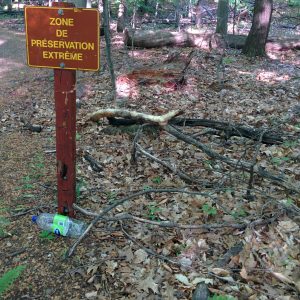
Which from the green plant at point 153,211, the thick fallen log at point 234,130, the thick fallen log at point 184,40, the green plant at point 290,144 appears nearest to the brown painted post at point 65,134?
the green plant at point 153,211

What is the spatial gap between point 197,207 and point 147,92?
15.4ft

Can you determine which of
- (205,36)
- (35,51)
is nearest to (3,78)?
(205,36)

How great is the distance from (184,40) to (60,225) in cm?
1057

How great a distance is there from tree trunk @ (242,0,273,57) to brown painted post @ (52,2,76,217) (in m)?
8.99

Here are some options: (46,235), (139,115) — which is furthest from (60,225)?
(139,115)

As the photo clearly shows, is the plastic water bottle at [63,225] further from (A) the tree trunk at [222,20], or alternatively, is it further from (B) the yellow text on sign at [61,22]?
(A) the tree trunk at [222,20]

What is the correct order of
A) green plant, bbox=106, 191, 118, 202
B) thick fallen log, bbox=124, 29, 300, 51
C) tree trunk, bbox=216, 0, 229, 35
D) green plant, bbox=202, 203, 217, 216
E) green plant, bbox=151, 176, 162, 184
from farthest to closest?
1. tree trunk, bbox=216, 0, 229, 35
2. thick fallen log, bbox=124, 29, 300, 51
3. green plant, bbox=151, 176, 162, 184
4. green plant, bbox=106, 191, 118, 202
5. green plant, bbox=202, 203, 217, 216

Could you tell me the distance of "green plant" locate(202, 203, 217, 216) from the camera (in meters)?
3.77

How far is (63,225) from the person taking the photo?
11.8ft

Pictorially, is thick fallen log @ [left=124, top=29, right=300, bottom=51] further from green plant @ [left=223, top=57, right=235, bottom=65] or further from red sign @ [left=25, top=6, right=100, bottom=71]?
red sign @ [left=25, top=6, right=100, bottom=71]

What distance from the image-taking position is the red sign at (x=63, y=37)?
10.1 feet

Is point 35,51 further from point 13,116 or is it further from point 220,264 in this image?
point 13,116

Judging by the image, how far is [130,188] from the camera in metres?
4.48

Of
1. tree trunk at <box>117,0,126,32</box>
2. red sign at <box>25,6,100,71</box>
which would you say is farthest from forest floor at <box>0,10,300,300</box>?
tree trunk at <box>117,0,126,32</box>
